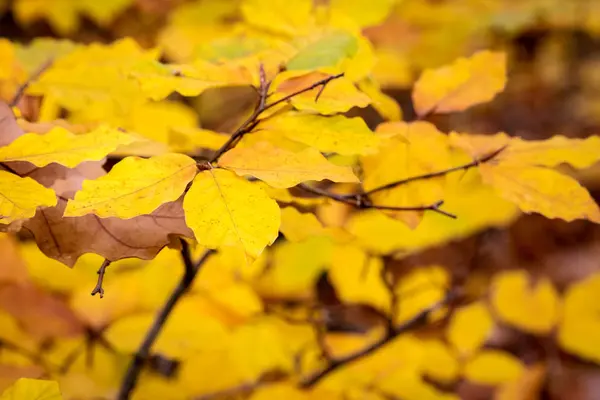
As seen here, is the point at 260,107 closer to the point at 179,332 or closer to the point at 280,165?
the point at 280,165

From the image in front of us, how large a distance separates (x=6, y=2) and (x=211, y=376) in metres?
1.62

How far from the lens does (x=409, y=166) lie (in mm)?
607

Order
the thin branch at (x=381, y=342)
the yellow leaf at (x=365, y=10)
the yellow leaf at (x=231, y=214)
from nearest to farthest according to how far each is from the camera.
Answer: the yellow leaf at (x=231, y=214) < the thin branch at (x=381, y=342) < the yellow leaf at (x=365, y=10)

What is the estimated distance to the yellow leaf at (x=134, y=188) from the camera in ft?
1.40

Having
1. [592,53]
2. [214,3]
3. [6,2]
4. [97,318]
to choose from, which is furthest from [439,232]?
[592,53]

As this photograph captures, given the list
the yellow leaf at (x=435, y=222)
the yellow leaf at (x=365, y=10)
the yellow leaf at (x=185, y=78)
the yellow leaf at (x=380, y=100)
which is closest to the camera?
the yellow leaf at (x=185, y=78)

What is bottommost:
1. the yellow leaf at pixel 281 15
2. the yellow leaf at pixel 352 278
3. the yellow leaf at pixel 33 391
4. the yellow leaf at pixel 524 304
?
the yellow leaf at pixel 524 304

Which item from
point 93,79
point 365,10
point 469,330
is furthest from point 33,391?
point 469,330

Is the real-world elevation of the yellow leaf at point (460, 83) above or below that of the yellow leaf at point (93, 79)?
above

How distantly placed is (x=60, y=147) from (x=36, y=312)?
1.60 ft

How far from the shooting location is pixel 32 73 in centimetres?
73

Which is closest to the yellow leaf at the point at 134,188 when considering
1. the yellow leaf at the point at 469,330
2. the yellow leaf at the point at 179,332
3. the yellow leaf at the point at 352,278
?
the yellow leaf at the point at 179,332

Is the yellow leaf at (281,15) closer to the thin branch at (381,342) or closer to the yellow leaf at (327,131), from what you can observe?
the yellow leaf at (327,131)

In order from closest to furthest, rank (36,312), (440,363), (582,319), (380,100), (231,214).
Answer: (231,214), (380,100), (36,312), (440,363), (582,319)
